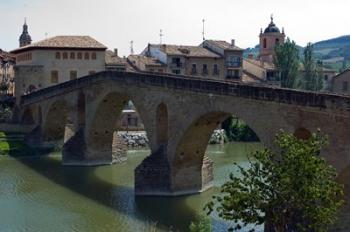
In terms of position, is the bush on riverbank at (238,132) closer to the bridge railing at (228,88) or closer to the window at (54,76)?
the window at (54,76)

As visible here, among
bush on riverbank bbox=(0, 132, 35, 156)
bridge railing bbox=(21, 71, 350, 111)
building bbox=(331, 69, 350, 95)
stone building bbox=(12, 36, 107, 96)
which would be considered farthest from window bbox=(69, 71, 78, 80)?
building bbox=(331, 69, 350, 95)

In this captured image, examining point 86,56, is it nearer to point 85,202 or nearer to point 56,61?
point 56,61

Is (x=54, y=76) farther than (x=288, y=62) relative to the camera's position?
No

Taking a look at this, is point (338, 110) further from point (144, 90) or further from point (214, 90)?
point (144, 90)

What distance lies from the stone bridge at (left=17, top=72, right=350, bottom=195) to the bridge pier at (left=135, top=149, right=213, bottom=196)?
6 centimetres

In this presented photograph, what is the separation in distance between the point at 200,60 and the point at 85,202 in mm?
40840

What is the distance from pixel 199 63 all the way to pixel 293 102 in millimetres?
46729

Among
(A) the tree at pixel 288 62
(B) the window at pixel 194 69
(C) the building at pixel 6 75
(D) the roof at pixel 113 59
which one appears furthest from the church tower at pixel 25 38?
(A) the tree at pixel 288 62

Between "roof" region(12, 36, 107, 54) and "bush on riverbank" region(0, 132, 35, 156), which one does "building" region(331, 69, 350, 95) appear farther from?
"bush on riverbank" region(0, 132, 35, 156)

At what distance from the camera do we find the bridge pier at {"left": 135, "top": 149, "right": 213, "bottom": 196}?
3691cm

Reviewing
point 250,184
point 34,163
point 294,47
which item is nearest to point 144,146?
point 34,163

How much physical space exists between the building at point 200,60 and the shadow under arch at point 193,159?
117 ft

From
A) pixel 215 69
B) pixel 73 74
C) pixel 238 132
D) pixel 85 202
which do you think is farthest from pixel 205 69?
pixel 85 202

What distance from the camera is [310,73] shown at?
79625 millimetres
